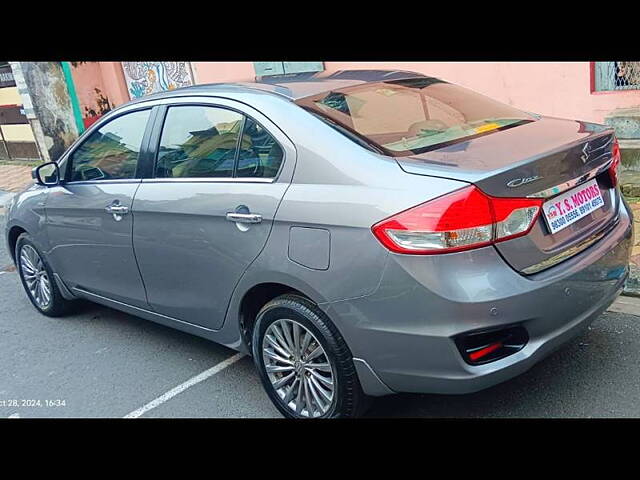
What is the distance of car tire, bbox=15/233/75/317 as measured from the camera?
478cm

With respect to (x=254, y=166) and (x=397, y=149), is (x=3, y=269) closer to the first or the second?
(x=254, y=166)

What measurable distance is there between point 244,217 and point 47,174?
7.91 ft

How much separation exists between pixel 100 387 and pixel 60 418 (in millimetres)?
344

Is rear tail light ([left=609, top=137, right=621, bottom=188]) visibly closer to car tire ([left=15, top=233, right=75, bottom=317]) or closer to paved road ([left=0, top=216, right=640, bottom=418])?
paved road ([left=0, top=216, right=640, bottom=418])

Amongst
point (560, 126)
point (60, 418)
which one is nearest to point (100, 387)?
point (60, 418)

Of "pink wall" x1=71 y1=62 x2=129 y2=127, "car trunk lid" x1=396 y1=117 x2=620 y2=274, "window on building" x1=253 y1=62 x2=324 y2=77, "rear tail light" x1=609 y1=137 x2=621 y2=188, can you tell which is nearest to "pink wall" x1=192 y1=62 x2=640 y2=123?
"window on building" x1=253 y1=62 x2=324 y2=77

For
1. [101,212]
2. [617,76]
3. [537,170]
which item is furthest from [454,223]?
[617,76]

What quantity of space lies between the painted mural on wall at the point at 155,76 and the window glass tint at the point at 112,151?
7020 millimetres

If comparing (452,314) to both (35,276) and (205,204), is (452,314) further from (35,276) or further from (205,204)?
(35,276)

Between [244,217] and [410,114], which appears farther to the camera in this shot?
[410,114]

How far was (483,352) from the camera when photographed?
2412mm

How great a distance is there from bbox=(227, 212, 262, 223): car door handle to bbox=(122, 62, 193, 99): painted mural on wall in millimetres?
8519

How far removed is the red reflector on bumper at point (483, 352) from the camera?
2402mm

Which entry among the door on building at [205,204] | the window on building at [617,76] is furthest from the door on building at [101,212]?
the window on building at [617,76]
